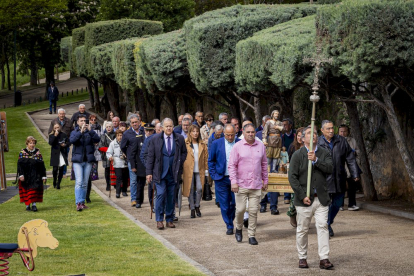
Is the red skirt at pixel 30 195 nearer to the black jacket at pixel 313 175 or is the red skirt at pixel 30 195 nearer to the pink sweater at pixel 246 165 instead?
the pink sweater at pixel 246 165

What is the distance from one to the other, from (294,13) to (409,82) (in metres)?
8.02

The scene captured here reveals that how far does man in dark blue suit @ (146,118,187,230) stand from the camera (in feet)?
44.4

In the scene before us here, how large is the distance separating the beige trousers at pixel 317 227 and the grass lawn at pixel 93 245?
1467 millimetres

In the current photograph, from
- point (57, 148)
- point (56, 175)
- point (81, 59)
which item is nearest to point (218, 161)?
point (57, 148)

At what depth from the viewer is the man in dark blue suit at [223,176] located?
42.3 ft

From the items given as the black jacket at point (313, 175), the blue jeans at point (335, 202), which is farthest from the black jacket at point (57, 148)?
the black jacket at point (313, 175)

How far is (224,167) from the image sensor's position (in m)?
12.9

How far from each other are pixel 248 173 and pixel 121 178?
23.8 ft

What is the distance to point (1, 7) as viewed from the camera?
54375 millimetres

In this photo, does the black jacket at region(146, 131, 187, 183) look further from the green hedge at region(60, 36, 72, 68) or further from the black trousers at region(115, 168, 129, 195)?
the green hedge at region(60, 36, 72, 68)

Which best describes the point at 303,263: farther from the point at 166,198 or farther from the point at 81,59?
the point at 81,59

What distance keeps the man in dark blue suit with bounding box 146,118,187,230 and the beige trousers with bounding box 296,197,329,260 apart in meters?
3.95

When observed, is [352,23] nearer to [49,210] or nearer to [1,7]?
[49,210]

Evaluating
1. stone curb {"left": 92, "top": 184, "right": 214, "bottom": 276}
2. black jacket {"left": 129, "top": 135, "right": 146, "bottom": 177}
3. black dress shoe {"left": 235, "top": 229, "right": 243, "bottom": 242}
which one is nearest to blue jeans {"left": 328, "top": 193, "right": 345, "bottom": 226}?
black dress shoe {"left": 235, "top": 229, "right": 243, "bottom": 242}
